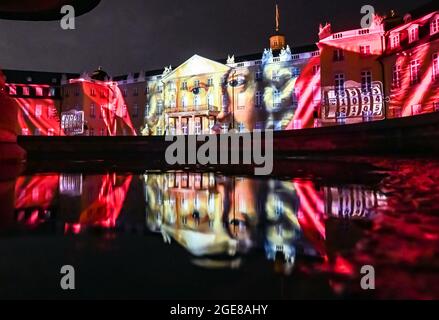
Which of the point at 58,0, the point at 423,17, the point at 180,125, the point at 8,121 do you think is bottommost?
the point at 8,121

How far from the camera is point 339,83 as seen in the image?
36.3 meters

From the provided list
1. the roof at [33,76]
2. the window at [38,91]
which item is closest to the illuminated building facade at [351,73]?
the window at [38,91]

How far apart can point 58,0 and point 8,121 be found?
455 cm

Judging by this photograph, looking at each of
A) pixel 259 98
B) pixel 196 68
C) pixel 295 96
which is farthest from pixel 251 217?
pixel 196 68

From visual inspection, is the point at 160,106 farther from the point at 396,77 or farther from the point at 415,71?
the point at 415,71

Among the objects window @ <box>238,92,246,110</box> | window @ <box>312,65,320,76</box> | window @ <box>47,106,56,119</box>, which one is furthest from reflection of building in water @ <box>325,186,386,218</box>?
window @ <box>47,106,56,119</box>

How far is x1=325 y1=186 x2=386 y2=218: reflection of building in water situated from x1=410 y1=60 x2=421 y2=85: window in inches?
1132

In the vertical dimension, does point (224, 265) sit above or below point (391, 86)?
below

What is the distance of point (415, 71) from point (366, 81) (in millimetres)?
6278

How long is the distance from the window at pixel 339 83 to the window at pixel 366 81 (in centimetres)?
212

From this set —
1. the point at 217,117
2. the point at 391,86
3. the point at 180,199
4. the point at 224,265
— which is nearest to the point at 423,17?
the point at 391,86

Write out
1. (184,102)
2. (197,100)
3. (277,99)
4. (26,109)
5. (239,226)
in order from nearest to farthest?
(239,226) < (277,99) < (197,100) < (184,102) < (26,109)
